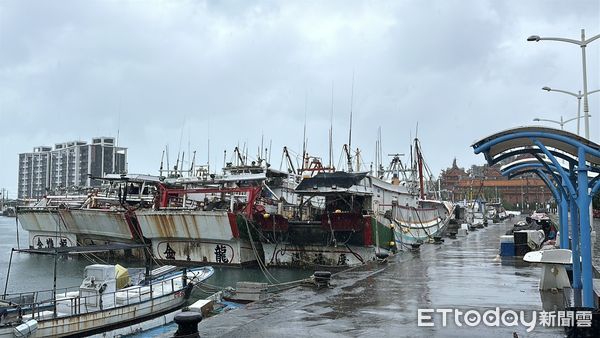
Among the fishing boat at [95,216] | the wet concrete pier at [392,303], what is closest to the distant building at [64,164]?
the fishing boat at [95,216]

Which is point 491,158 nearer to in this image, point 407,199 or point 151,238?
point 151,238

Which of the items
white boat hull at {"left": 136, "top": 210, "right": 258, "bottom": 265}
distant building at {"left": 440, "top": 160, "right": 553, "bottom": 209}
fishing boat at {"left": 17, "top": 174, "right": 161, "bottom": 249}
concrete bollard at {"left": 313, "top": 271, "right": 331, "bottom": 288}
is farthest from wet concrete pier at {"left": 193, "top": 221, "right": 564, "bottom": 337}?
distant building at {"left": 440, "top": 160, "right": 553, "bottom": 209}

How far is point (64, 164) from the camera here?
157 meters

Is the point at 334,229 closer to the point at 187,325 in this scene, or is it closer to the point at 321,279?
the point at 321,279

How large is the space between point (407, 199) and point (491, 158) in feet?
96.8

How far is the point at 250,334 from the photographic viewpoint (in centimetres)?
973

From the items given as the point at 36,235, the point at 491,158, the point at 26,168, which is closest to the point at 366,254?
the point at 491,158

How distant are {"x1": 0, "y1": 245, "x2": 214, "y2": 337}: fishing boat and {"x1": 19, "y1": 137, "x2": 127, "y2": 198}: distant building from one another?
107657 millimetres

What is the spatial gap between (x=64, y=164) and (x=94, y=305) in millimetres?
154910

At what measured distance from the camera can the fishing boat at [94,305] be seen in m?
14.3

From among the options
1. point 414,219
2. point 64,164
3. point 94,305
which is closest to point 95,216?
point 94,305

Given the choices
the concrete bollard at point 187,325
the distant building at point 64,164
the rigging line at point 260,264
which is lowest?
the rigging line at point 260,264

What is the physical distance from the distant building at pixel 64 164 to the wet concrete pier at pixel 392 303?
A: 112633 mm

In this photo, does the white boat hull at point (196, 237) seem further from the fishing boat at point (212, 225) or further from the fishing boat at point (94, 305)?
the fishing boat at point (94, 305)
